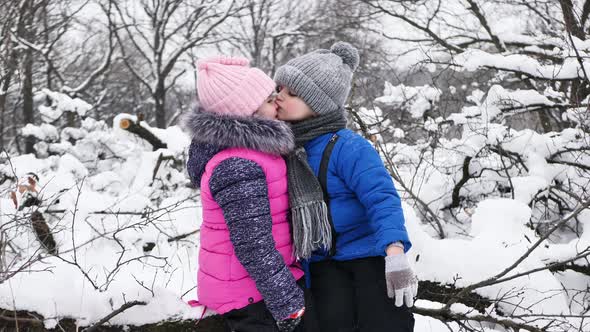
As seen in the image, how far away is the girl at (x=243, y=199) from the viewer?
1586 millimetres

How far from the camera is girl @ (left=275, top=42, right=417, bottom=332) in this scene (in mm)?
1654

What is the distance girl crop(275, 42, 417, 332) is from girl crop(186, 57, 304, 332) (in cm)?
11

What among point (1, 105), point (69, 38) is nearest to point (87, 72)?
point (69, 38)

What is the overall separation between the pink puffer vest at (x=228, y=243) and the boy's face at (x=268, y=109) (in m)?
0.19

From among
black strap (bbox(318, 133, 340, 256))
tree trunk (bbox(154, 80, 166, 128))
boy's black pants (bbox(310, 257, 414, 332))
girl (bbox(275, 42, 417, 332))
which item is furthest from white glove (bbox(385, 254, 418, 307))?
tree trunk (bbox(154, 80, 166, 128))

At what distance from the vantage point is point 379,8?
8.84 m

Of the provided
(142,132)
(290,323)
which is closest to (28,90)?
(142,132)

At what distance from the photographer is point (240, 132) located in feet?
5.46

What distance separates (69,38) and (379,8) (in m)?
11.7

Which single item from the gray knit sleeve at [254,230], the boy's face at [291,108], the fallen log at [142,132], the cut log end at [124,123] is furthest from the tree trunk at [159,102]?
the gray knit sleeve at [254,230]

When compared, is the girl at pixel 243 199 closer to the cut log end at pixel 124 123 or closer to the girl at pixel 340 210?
the girl at pixel 340 210

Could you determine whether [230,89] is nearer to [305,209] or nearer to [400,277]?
[305,209]

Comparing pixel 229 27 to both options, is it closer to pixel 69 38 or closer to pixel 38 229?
pixel 69 38

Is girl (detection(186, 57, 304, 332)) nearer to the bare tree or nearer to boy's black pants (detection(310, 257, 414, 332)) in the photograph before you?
boy's black pants (detection(310, 257, 414, 332))
